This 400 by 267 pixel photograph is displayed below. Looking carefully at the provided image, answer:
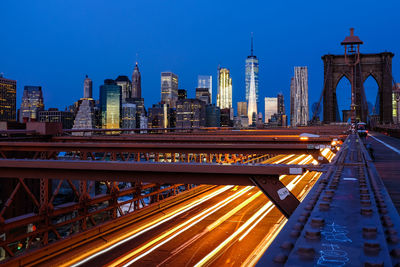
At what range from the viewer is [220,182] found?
5.93 m

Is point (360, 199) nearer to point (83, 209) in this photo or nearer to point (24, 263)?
point (24, 263)

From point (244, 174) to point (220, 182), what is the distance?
465 mm

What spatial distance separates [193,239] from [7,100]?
197 m

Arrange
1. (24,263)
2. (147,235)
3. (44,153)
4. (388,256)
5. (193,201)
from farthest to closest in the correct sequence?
1. (193,201)
2. (44,153)
3. (147,235)
4. (24,263)
5. (388,256)

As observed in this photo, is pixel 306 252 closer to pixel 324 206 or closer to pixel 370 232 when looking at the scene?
pixel 370 232

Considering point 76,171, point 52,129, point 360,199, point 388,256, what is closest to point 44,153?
point 52,129

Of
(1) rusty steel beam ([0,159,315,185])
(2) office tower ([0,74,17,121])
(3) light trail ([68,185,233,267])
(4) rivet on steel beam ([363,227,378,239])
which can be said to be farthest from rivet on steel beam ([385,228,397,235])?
(2) office tower ([0,74,17,121])

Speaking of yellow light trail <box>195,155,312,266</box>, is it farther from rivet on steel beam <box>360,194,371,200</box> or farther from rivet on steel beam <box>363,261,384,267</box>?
rivet on steel beam <box>363,261,384,267</box>

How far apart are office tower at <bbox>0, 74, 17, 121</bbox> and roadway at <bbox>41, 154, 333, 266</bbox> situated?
621ft

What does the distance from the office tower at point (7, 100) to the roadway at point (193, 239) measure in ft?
621

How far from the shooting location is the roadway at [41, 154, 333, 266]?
10.4 metres

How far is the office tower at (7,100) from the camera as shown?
177 meters

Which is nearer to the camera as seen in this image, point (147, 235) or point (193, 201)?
point (147, 235)

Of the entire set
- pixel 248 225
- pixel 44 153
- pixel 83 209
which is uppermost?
pixel 44 153
